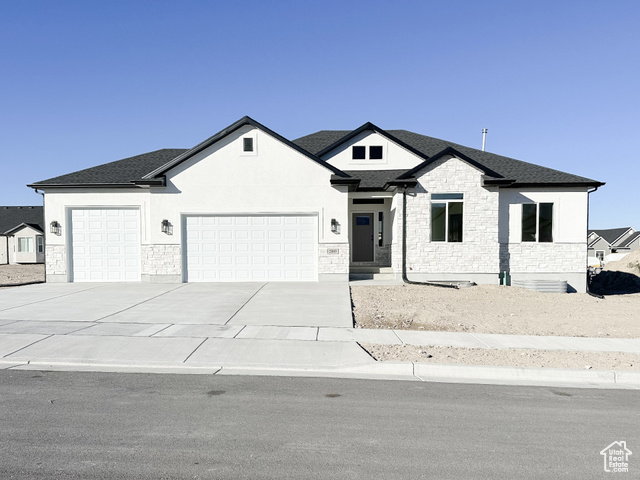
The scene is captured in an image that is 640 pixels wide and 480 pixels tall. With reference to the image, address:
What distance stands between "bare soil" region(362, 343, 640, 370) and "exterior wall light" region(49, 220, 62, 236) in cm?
1449

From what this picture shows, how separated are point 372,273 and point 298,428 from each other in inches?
514

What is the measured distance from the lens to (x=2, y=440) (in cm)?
384

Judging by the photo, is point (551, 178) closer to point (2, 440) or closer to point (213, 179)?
point (213, 179)

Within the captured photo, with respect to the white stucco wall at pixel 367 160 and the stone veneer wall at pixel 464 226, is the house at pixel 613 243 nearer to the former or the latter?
the stone veneer wall at pixel 464 226

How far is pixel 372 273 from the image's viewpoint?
1703 centimetres

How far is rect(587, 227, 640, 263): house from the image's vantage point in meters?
53.8

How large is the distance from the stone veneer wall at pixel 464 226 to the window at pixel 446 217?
0.56 ft

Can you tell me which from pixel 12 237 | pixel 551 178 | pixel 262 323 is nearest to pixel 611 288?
pixel 551 178

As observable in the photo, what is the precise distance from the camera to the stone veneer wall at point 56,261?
16.2m

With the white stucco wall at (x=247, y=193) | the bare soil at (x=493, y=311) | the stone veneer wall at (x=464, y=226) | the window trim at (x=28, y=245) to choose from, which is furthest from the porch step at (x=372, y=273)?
the window trim at (x=28, y=245)

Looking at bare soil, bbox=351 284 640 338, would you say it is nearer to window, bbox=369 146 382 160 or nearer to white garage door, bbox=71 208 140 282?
window, bbox=369 146 382 160

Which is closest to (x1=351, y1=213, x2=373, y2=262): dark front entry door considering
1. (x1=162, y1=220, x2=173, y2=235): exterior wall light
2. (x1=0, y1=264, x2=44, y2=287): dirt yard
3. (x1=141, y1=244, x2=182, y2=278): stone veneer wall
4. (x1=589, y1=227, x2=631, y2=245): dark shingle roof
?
(x1=141, y1=244, x2=182, y2=278): stone veneer wall

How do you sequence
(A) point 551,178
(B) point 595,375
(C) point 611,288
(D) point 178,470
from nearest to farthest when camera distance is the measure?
(D) point 178,470, (B) point 595,375, (A) point 551,178, (C) point 611,288

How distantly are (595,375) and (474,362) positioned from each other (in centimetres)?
176
